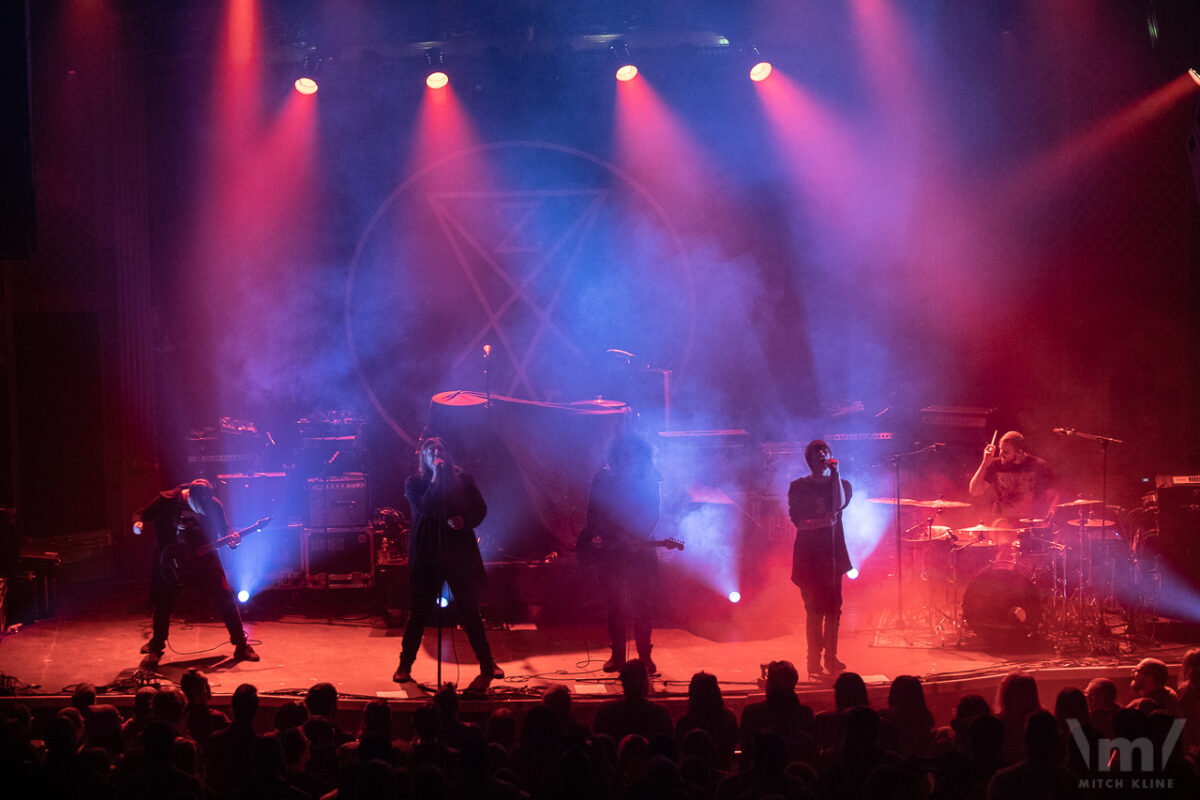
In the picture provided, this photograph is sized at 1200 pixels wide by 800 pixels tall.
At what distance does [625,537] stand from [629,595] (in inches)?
17.8

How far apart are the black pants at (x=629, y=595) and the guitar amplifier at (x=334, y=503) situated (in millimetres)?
3902

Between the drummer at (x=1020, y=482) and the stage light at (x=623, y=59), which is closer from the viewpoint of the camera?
the drummer at (x=1020, y=482)

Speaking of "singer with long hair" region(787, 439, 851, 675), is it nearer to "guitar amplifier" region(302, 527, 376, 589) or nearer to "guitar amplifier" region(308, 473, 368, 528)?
"guitar amplifier" region(302, 527, 376, 589)

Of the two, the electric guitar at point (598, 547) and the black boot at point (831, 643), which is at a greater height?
the electric guitar at point (598, 547)

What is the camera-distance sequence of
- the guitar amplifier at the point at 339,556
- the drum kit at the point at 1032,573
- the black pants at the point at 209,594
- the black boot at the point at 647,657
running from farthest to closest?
the guitar amplifier at the point at 339,556
the drum kit at the point at 1032,573
the black pants at the point at 209,594
the black boot at the point at 647,657

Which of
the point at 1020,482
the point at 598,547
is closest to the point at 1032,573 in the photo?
the point at 1020,482

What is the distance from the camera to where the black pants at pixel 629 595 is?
8.08m

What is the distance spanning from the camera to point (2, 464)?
11852mm

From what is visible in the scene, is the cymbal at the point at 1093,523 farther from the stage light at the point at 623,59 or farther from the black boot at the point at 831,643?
the stage light at the point at 623,59

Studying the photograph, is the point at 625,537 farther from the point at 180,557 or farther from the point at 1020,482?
the point at 1020,482

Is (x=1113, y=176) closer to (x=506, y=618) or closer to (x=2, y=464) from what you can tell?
(x=506, y=618)

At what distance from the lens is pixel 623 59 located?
1233 centimetres

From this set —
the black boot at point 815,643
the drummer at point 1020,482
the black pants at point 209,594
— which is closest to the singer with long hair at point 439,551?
the black pants at point 209,594

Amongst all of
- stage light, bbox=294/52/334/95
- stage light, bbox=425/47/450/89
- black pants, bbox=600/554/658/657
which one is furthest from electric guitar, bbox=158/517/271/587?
stage light, bbox=425/47/450/89
